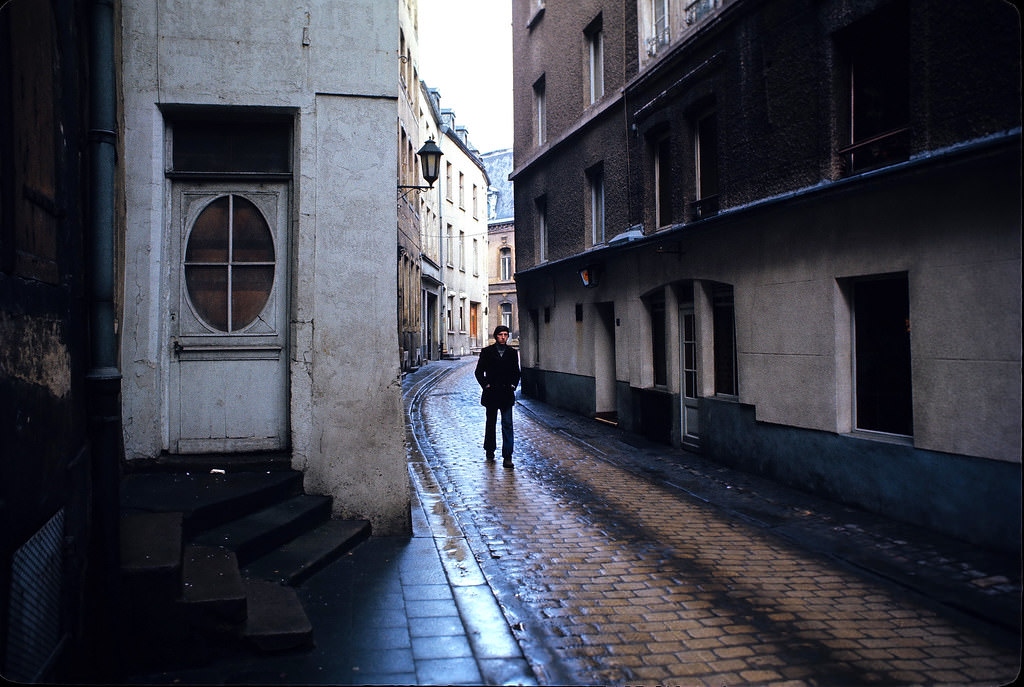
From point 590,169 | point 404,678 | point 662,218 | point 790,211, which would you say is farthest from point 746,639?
point 590,169

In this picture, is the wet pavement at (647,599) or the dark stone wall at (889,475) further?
the dark stone wall at (889,475)

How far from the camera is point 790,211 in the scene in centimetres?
920

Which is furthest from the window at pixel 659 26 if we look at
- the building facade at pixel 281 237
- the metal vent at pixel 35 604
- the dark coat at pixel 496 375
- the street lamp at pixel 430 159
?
the metal vent at pixel 35 604

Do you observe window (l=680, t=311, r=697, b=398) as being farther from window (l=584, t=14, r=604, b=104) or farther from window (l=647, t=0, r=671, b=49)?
window (l=584, t=14, r=604, b=104)

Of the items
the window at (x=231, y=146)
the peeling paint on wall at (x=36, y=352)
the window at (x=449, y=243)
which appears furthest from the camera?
the window at (x=449, y=243)

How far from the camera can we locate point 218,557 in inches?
187

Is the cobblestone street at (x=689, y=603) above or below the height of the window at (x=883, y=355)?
below

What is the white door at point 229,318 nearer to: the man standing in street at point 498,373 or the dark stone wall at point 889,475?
the man standing in street at point 498,373

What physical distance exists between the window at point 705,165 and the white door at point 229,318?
23.6 ft

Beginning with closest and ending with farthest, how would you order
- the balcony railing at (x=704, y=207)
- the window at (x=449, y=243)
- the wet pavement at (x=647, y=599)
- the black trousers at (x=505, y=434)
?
the wet pavement at (x=647, y=599)
the black trousers at (x=505, y=434)
the balcony railing at (x=704, y=207)
the window at (x=449, y=243)

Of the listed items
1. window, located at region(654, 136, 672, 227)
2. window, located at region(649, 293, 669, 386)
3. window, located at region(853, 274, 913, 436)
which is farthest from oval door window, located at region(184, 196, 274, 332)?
window, located at region(654, 136, 672, 227)

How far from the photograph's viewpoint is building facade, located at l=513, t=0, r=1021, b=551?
21.5ft

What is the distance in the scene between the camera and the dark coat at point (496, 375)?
35.7 ft

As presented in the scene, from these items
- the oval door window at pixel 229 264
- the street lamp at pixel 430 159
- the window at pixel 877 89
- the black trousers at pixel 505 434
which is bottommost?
the black trousers at pixel 505 434
